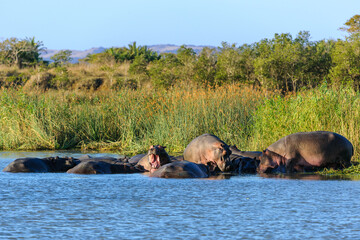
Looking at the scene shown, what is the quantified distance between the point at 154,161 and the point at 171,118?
5299mm

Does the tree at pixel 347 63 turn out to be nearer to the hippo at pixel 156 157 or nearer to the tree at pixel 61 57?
the hippo at pixel 156 157

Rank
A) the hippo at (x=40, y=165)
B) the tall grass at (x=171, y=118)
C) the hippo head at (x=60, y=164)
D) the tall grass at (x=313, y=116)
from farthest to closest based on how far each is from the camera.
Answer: the tall grass at (x=171, y=118) < the tall grass at (x=313, y=116) < the hippo head at (x=60, y=164) < the hippo at (x=40, y=165)

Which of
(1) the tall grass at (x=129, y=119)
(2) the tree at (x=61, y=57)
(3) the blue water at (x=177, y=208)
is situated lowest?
(3) the blue water at (x=177, y=208)

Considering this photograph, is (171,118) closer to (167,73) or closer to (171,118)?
(171,118)

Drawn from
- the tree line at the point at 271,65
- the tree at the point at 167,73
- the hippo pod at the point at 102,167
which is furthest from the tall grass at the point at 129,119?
the tree at the point at 167,73

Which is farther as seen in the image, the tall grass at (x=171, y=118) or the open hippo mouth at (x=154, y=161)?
the tall grass at (x=171, y=118)

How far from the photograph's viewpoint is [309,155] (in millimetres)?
10922

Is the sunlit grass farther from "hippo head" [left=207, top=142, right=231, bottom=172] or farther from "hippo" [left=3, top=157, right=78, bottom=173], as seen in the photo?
"hippo" [left=3, top=157, right=78, bottom=173]

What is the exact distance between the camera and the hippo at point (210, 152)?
36.3 feet

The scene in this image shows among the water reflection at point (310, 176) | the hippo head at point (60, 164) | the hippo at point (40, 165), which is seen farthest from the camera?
the hippo head at point (60, 164)

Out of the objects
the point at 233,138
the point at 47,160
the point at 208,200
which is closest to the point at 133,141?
the point at 233,138

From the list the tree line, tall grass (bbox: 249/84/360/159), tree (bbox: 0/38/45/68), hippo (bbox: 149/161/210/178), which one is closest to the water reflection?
hippo (bbox: 149/161/210/178)

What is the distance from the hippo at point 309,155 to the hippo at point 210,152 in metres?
0.71

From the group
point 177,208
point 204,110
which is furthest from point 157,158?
point 204,110
